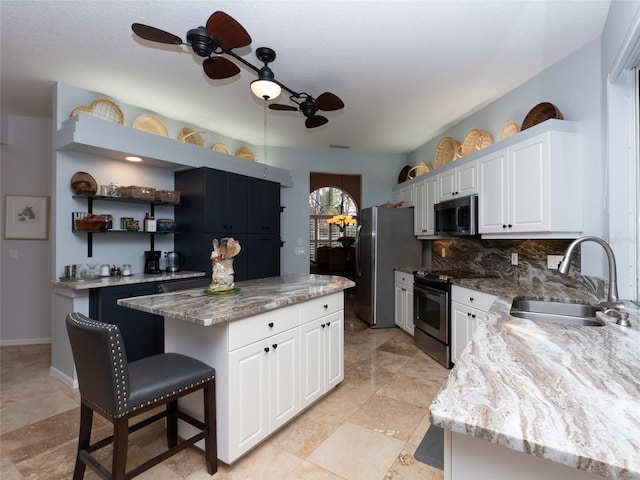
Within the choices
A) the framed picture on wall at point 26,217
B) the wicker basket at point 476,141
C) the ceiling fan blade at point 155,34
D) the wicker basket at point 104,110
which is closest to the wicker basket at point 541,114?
the wicker basket at point 476,141

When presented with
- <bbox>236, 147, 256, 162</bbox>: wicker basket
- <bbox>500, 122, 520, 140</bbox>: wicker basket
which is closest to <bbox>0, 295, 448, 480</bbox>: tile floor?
<bbox>500, 122, 520, 140</bbox>: wicker basket

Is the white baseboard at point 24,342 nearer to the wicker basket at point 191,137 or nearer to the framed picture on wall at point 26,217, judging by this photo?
the framed picture on wall at point 26,217

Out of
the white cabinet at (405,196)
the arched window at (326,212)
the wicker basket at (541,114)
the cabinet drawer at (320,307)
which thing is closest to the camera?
the cabinet drawer at (320,307)

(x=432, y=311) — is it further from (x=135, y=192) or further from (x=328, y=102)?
(x=135, y=192)

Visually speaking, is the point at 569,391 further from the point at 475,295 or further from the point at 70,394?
the point at 70,394

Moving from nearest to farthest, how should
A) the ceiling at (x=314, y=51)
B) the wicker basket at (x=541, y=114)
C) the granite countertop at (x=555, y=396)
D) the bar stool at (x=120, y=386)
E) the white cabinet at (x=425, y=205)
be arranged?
the granite countertop at (x=555, y=396), the bar stool at (x=120, y=386), the ceiling at (x=314, y=51), the wicker basket at (x=541, y=114), the white cabinet at (x=425, y=205)

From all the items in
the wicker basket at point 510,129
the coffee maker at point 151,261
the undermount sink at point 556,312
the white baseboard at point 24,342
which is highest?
the wicker basket at point 510,129

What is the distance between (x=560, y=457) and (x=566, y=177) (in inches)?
99.1

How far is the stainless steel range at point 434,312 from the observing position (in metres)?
3.20

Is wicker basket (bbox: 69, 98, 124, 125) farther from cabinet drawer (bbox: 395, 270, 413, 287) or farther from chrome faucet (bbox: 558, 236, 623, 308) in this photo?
chrome faucet (bbox: 558, 236, 623, 308)

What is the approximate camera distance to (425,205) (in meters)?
4.29

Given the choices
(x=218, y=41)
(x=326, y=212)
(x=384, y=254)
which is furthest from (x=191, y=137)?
(x=326, y=212)

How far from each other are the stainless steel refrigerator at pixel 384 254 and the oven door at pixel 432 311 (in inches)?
30.3

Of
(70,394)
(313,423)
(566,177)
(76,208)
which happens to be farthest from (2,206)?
(566,177)
